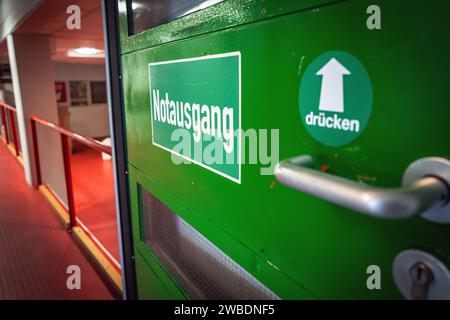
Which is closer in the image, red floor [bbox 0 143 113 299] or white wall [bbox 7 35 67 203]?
red floor [bbox 0 143 113 299]

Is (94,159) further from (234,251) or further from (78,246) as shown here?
(234,251)

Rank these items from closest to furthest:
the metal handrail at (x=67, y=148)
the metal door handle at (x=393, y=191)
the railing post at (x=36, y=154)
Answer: the metal door handle at (x=393, y=191) < the metal handrail at (x=67, y=148) < the railing post at (x=36, y=154)

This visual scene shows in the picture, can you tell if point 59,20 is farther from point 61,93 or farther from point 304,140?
point 61,93

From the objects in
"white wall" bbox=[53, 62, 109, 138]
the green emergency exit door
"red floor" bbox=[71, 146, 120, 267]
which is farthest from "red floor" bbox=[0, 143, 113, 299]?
"white wall" bbox=[53, 62, 109, 138]

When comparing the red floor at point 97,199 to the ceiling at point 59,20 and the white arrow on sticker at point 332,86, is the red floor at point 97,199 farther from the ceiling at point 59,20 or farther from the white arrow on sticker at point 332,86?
the white arrow on sticker at point 332,86

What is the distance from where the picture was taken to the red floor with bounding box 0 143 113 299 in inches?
84.1

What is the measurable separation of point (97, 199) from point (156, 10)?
3.92 m

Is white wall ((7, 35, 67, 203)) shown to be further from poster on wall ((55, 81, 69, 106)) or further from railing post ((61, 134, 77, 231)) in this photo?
poster on wall ((55, 81, 69, 106))

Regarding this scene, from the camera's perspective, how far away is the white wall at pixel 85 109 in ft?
30.7

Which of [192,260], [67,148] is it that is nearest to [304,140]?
[192,260]

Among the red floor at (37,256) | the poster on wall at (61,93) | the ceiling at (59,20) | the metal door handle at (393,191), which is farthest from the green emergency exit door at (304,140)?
the poster on wall at (61,93)

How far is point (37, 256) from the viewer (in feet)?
8.38

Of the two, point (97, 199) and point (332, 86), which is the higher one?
point (332, 86)

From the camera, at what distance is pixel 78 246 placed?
2740 mm
